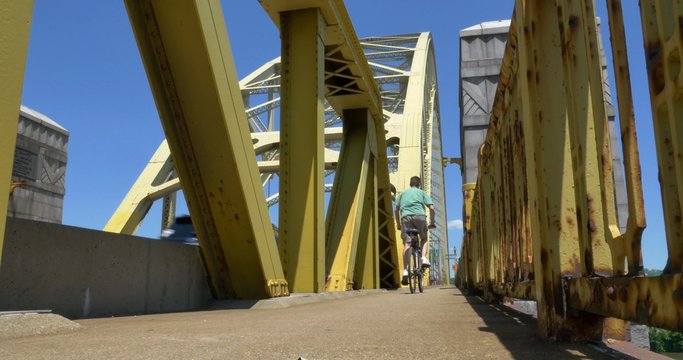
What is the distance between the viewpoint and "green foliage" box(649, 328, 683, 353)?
418cm

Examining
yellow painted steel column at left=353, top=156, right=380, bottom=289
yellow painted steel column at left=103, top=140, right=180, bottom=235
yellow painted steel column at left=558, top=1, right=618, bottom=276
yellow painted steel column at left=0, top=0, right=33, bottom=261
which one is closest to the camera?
yellow painted steel column at left=558, top=1, right=618, bottom=276

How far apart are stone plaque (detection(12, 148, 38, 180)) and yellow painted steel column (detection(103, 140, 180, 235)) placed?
5.07m

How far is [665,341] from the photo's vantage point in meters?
4.95

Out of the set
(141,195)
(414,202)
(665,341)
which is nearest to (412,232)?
(414,202)

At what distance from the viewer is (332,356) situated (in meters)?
2.04

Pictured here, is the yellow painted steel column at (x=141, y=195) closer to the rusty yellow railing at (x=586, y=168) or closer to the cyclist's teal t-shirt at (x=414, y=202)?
the cyclist's teal t-shirt at (x=414, y=202)

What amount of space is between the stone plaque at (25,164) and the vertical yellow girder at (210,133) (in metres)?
11.1

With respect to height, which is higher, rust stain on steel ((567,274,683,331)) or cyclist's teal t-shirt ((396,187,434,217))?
cyclist's teal t-shirt ((396,187,434,217))

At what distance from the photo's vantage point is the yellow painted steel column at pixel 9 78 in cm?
238

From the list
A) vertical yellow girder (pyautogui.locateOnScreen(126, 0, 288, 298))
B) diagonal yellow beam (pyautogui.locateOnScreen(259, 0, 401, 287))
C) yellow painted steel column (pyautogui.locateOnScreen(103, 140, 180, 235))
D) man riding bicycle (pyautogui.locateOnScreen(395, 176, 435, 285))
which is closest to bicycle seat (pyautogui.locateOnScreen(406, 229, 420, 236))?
man riding bicycle (pyautogui.locateOnScreen(395, 176, 435, 285))

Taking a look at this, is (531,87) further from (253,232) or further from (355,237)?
(355,237)

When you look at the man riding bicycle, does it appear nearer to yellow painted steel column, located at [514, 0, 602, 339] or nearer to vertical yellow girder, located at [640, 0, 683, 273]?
yellow painted steel column, located at [514, 0, 602, 339]

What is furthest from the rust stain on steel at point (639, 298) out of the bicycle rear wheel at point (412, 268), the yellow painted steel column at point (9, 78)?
the bicycle rear wheel at point (412, 268)

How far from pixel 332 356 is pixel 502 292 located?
2.46 m
